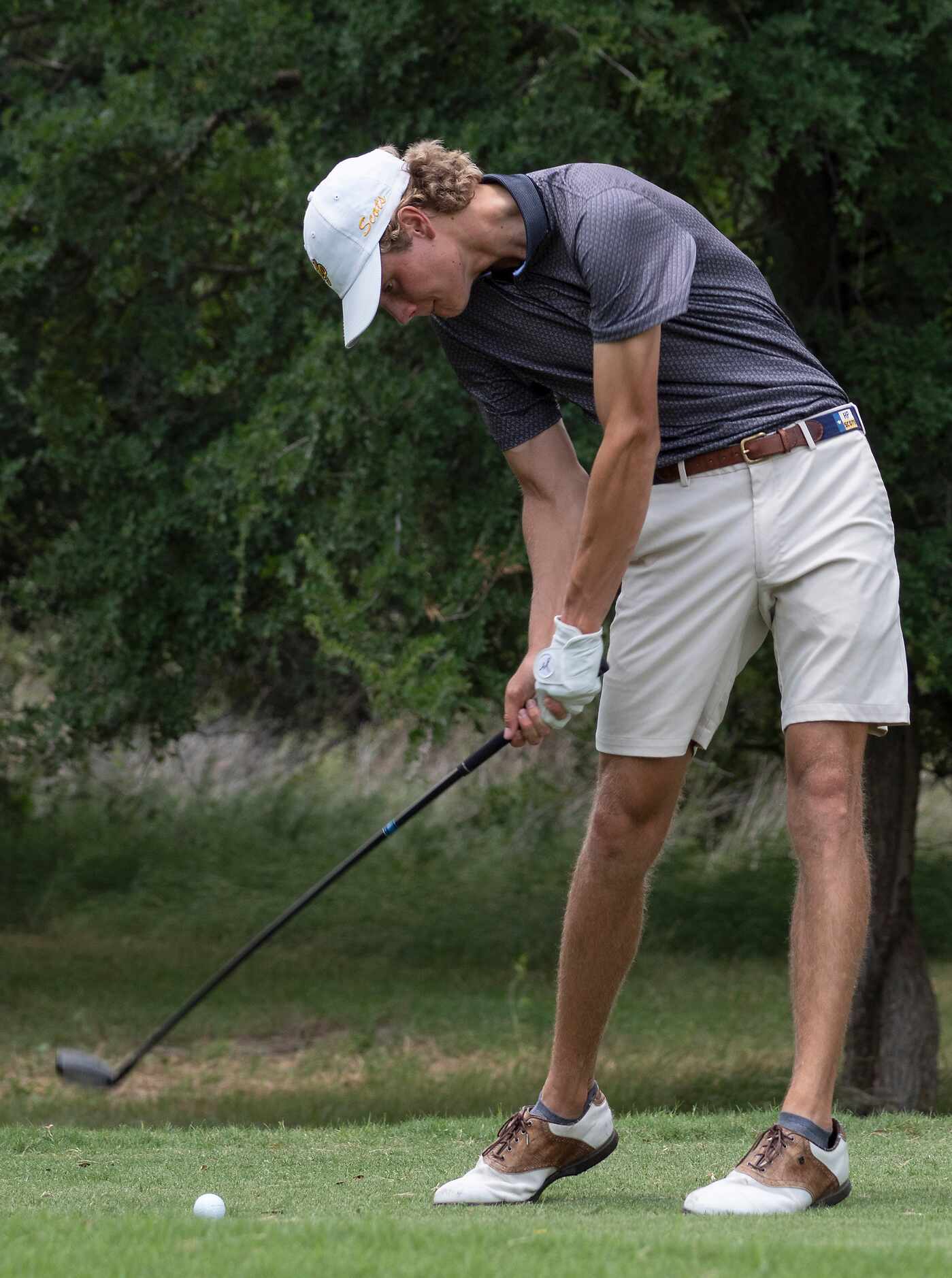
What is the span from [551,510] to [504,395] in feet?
0.87

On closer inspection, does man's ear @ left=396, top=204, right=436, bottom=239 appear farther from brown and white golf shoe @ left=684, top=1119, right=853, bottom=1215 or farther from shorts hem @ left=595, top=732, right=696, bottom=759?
brown and white golf shoe @ left=684, top=1119, right=853, bottom=1215

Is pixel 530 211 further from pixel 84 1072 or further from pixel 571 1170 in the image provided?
pixel 84 1072

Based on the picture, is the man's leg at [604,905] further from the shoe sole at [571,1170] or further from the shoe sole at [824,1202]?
the shoe sole at [824,1202]

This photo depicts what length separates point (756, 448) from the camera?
3.51 meters

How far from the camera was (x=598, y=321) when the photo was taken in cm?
330

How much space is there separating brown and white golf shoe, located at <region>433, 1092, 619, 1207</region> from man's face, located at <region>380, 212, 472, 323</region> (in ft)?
5.32

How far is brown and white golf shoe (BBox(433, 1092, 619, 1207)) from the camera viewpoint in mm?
3553

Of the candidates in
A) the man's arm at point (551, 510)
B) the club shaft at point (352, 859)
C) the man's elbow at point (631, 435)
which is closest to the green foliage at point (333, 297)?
the club shaft at point (352, 859)

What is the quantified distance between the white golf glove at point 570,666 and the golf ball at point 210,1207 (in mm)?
1151

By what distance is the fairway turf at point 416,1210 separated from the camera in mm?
2660

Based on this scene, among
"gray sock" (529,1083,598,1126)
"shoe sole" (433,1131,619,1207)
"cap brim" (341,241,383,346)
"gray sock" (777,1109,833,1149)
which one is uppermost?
"cap brim" (341,241,383,346)

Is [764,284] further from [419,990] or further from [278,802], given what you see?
[278,802]

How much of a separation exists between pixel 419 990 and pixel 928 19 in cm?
769

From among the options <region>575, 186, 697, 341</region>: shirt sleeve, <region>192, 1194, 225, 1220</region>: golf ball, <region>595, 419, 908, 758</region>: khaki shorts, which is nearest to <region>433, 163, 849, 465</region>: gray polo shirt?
<region>575, 186, 697, 341</region>: shirt sleeve
